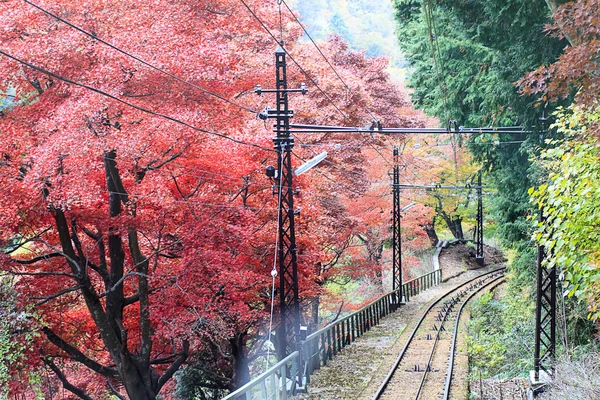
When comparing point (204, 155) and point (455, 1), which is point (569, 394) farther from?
point (455, 1)

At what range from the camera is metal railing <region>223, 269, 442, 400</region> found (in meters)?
11.0

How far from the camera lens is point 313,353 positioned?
15.5 meters

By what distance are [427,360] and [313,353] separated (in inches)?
144

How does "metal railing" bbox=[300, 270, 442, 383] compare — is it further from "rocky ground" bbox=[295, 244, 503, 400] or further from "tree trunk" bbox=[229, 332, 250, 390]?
"tree trunk" bbox=[229, 332, 250, 390]

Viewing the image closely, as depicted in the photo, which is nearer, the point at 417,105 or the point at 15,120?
the point at 15,120

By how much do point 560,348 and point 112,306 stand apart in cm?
1066

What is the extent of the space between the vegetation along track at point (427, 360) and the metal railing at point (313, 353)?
1757 millimetres

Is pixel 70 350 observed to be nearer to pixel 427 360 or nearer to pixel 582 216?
pixel 427 360

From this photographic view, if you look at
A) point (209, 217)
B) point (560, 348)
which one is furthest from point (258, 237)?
point (560, 348)

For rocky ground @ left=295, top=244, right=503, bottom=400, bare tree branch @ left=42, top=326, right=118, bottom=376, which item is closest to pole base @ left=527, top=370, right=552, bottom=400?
rocky ground @ left=295, top=244, right=503, bottom=400

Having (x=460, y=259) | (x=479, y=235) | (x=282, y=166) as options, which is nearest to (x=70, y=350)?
(x=282, y=166)

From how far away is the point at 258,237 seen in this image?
16047 millimetres

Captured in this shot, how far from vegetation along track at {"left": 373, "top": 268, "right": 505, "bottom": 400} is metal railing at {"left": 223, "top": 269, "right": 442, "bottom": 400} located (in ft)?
5.77

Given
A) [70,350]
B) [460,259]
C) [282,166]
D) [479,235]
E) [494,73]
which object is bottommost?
[70,350]
